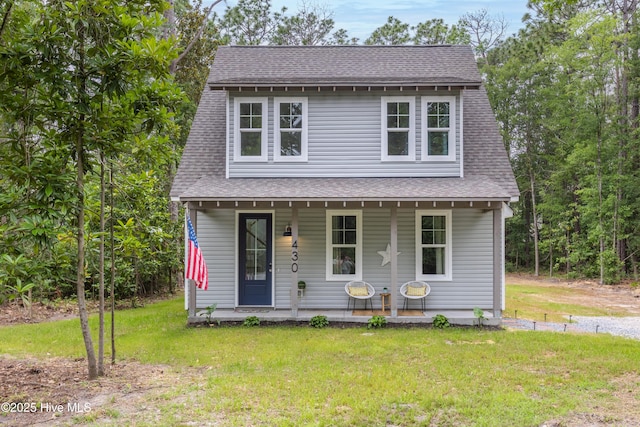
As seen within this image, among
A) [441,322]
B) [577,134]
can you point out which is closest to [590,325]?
[441,322]

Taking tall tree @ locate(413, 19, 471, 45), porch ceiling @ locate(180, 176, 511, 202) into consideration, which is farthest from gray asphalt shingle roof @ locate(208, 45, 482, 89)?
tall tree @ locate(413, 19, 471, 45)

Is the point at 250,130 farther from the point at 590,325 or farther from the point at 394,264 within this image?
the point at 590,325

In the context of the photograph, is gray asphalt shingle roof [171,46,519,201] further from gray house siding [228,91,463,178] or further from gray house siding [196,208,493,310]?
gray house siding [196,208,493,310]

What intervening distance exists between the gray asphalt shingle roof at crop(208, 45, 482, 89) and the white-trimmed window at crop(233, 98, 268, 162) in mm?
577

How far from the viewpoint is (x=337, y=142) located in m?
10.7

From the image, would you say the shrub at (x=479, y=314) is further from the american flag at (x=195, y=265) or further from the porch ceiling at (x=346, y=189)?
the american flag at (x=195, y=265)

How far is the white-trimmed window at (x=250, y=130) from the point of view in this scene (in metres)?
10.7

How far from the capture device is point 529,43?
986 inches

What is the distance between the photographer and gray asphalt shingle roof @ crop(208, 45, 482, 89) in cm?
1037

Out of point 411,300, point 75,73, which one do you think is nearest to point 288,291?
A: point 411,300

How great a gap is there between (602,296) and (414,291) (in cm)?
973

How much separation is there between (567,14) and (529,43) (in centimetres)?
281

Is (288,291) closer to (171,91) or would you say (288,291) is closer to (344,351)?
(344,351)

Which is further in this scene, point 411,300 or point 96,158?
point 411,300
